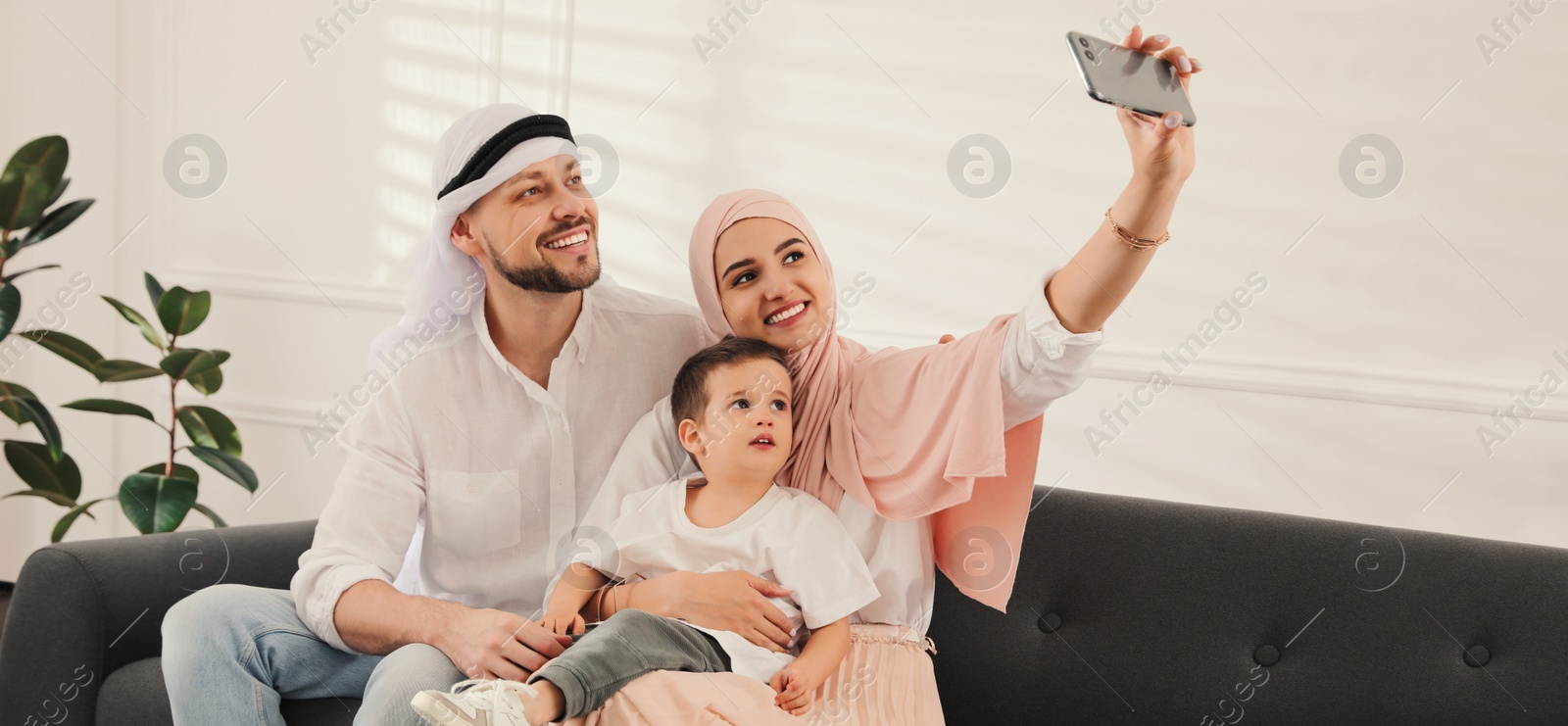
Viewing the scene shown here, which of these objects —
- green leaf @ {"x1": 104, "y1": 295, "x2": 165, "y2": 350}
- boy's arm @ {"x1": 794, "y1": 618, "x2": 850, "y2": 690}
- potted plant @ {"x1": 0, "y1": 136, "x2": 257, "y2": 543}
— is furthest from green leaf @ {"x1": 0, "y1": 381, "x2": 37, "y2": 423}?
boy's arm @ {"x1": 794, "y1": 618, "x2": 850, "y2": 690}

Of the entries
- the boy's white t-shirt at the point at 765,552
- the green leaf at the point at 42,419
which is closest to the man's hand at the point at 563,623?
the boy's white t-shirt at the point at 765,552

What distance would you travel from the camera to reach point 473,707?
1.24 metres

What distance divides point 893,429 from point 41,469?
2449 millimetres

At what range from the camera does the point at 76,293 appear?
3256 millimetres

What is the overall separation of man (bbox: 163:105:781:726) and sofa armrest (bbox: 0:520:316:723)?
21 centimetres

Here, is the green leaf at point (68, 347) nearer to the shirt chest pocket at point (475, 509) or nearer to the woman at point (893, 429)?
the shirt chest pocket at point (475, 509)

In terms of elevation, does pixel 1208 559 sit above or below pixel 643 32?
below

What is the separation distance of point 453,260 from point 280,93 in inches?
68.4

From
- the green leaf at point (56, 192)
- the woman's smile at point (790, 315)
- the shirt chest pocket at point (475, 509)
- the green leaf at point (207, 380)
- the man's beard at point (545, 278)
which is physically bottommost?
the shirt chest pocket at point (475, 509)

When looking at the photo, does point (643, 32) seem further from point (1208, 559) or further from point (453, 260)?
point (1208, 559)

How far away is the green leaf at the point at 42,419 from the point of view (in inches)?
99.3

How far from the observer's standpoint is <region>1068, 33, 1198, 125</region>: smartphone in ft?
4.09

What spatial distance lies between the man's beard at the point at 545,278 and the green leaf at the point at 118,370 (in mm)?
1387

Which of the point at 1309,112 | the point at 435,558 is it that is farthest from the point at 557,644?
the point at 1309,112
